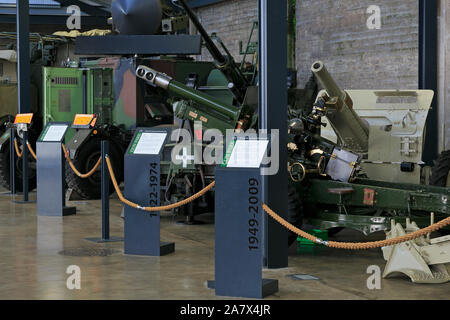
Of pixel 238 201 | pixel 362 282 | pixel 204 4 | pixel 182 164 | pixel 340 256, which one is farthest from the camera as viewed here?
pixel 204 4

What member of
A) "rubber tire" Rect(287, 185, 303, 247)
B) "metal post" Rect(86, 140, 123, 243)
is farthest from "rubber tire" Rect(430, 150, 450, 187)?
"metal post" Rect(86, 140, 123, 243)

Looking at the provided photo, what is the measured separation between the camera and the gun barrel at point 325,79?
724 cm

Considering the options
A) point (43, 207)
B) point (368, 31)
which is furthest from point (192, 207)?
point (368, 31)

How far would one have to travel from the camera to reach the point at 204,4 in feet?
61.1

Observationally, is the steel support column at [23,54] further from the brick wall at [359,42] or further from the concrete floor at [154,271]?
the brick wall at [359,42]

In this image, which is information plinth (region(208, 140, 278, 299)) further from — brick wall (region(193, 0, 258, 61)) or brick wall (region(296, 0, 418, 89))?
brick wall (region(193, 0, 258, 61))

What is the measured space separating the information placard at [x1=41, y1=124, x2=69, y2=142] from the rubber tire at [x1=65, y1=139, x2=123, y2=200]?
1.24 metres

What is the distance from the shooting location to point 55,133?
9.55 m

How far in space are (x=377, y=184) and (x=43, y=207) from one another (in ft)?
14.5

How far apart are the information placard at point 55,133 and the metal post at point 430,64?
177 inches

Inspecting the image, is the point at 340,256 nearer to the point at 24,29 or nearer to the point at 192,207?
the point at 192,207

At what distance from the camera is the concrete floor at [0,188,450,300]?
527 centimetres

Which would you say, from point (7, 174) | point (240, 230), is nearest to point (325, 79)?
point (240, 230)

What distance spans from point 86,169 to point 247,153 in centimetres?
626
